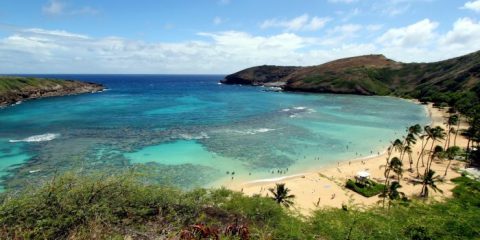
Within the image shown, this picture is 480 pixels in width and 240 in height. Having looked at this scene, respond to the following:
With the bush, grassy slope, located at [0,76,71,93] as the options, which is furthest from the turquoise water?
grassy slope, located at [0,76,71,93]

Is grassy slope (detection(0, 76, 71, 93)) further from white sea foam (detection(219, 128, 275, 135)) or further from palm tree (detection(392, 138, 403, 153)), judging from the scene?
palm tree (detection(392, 138, 403, 153))

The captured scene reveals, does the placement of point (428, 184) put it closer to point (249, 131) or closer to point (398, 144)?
point (398, 144)

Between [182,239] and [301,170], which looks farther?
[301,170]

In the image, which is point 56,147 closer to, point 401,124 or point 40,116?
point 40,116

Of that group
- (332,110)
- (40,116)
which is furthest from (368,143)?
(40,116)

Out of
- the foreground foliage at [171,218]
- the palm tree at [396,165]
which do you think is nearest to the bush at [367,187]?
the palm tree at [396,165]

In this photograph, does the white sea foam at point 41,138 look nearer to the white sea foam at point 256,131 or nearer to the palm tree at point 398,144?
the white sea foam at point 256,131
